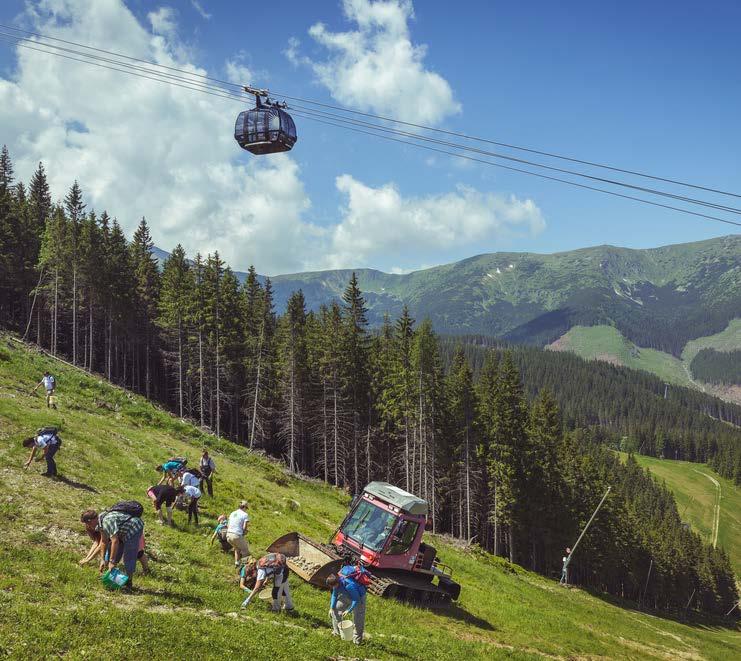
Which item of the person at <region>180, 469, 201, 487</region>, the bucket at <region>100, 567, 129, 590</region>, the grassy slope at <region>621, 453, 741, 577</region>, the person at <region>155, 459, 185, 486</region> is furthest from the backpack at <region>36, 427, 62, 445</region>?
the grassy slope at <region>621, 453, 741, 577</region>

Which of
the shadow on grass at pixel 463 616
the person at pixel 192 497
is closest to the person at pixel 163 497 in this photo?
the person at pixel 192 497

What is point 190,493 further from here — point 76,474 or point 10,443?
point 10,443

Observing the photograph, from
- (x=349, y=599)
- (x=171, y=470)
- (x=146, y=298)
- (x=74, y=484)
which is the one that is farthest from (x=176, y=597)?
(x=146, y=298)

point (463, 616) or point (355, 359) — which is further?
point (355, 359)

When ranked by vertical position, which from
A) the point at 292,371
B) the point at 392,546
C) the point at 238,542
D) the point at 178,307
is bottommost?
the point at 392,546

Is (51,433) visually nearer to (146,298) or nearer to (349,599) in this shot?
(349,599)

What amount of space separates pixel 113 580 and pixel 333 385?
144ft

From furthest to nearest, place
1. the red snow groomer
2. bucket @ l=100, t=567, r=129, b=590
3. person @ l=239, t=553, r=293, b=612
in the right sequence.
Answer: the red snow groomer, person @ l=239, t=553, r=293, b=612, bucket @ l=100, t=567, r=129, b=590

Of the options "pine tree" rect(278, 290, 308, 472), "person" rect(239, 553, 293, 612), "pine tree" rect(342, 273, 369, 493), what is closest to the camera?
"person" rect(239, 553, 293, 612)

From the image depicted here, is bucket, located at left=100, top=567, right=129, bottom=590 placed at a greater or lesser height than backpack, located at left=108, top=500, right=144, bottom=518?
lesser

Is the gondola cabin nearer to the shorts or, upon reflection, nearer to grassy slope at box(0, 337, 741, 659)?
grassy slope at box(0, 337, 741, 659)

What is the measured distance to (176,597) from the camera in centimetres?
1139

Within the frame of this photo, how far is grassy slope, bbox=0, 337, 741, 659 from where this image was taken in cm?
907

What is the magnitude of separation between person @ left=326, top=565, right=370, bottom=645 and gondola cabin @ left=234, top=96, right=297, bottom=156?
17.4 meters
